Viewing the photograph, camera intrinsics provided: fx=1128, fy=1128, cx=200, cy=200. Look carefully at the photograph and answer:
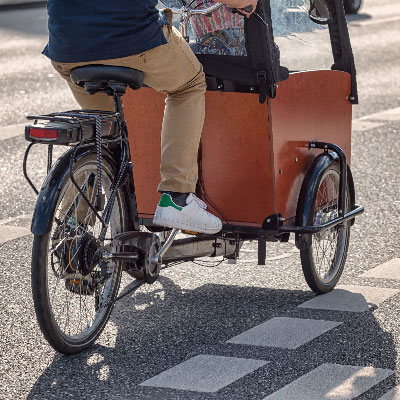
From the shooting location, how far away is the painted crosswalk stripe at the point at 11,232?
636 centimetres

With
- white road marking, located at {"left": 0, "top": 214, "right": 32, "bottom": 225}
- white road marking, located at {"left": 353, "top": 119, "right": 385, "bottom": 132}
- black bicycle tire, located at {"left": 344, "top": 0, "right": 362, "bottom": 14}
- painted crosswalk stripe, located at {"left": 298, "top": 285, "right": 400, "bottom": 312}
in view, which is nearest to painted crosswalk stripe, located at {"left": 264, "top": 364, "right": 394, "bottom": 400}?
painted crosswalk stripe, located at {"left": 298, "top": 285, "right": 400, "bottom": 312}

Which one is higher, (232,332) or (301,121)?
(301,121)

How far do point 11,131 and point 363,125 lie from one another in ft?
10.3

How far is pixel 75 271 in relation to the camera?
448cm

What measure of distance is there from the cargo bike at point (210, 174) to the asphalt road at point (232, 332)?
6.4 inches

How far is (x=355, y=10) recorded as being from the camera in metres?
20.0

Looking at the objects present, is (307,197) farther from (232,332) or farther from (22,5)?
(22,5)

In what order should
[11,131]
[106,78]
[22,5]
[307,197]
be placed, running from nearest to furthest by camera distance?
[106,78], [307,197], [11,131], [22,5]

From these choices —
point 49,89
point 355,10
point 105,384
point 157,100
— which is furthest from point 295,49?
point 355,10

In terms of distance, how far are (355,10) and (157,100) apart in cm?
1558

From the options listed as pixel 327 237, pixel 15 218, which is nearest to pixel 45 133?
pixel 327 237

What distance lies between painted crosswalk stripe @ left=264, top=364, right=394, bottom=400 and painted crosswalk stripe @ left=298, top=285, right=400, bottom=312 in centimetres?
79

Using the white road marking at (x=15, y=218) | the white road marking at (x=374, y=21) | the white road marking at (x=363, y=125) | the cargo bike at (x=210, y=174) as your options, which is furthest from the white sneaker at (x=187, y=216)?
the white road marking at (x=374, y=21)

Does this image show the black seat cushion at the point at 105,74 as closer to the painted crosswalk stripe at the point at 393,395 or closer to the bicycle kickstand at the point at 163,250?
the bicycle kickstand at the point at 163,250
